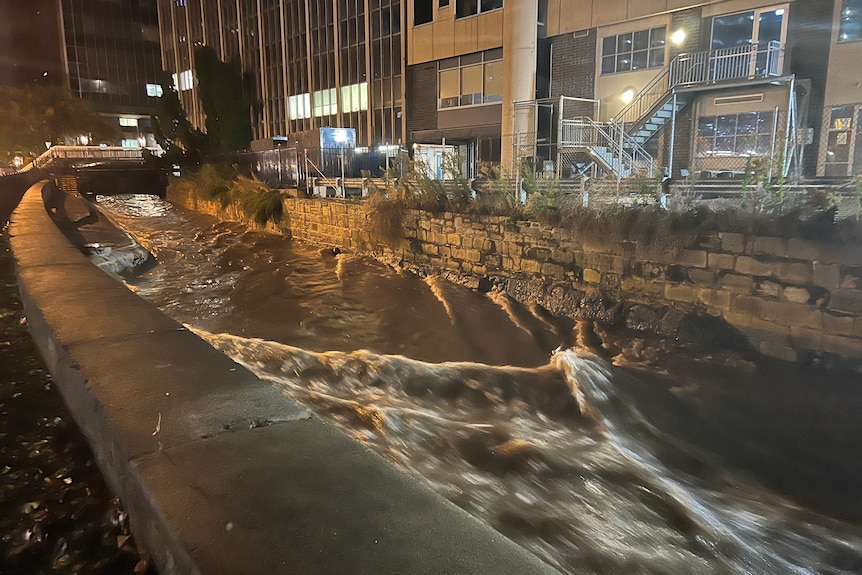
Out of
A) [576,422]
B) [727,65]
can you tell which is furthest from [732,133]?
[576,422]

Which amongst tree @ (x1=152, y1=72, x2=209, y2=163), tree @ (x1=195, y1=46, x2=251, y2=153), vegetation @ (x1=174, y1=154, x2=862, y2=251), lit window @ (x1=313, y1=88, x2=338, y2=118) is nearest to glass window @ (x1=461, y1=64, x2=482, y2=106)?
lit window @ (x1=313, y1=88, x2=338, y2=118)

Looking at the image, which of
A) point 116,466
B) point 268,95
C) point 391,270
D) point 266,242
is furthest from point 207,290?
point 268,95

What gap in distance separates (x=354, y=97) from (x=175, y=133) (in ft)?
41.3

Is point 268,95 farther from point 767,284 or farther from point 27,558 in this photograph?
point 27,558

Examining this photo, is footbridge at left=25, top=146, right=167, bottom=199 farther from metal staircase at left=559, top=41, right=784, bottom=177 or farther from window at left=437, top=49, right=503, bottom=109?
metal staircase at left=559, top=41, right=784, bottom=177

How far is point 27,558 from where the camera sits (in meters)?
2.05

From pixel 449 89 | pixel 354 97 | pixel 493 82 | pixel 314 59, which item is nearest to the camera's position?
pixel 493 82

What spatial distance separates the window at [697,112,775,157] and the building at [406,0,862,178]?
0.12ft

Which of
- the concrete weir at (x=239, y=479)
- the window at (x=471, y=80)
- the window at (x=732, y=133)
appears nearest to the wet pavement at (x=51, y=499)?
the concrete weir at (x=239, y=479)

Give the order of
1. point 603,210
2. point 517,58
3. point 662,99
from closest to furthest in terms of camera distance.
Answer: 1. point 603,210
2. point 662,99
3. point 517,58

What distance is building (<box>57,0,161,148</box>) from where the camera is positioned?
201 ft

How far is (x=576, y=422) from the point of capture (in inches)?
238

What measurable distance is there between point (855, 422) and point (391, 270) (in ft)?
31.5

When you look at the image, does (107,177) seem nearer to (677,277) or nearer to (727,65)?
(727,65)
